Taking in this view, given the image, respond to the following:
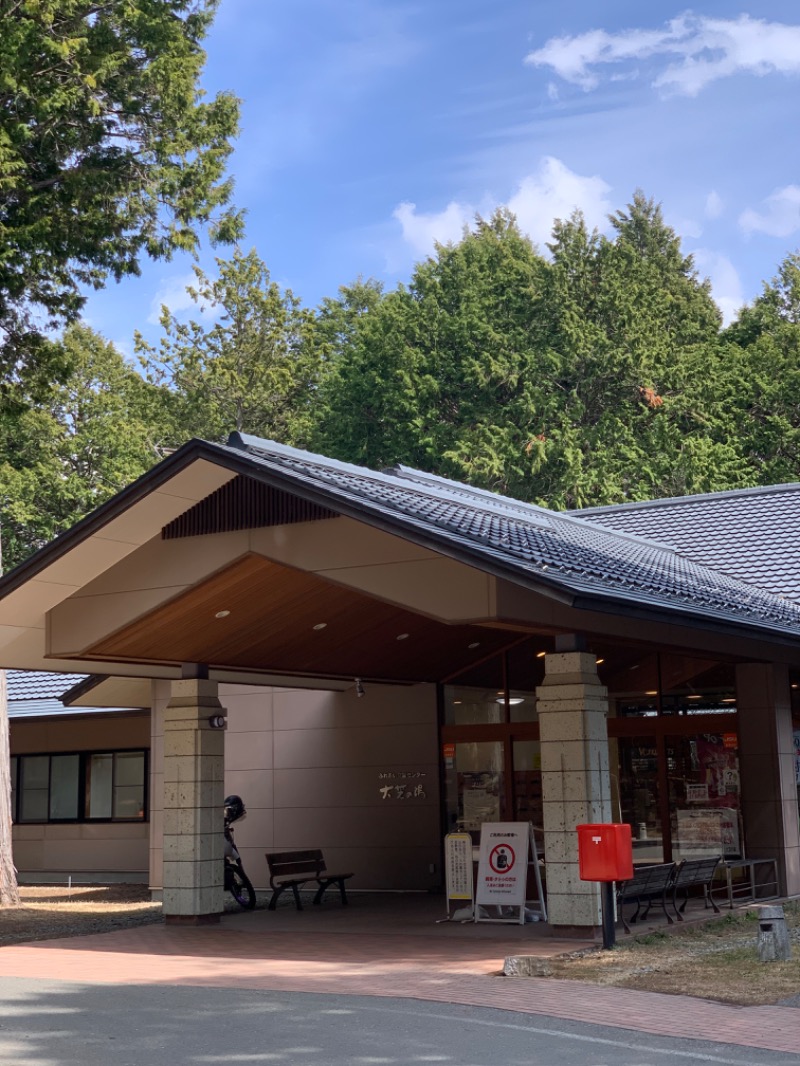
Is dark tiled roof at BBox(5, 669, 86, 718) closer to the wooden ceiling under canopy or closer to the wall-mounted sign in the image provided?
the wall-mounted sign

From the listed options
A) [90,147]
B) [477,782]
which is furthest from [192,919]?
[90,147]

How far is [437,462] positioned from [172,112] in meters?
25.9

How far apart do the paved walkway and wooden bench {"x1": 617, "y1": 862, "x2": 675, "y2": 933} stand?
2.93 feet

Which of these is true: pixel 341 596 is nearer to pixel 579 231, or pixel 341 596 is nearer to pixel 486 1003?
pixel 486 1003

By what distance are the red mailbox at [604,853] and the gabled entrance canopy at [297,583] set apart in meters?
2.00

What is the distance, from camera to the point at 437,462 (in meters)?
44.5

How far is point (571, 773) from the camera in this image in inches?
550

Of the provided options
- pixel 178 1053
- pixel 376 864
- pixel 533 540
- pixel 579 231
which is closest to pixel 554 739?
pixel 533 540

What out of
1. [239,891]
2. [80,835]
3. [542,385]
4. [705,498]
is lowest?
[239,891]

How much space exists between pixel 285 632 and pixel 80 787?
40.2 ft

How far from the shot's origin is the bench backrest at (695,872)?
50.1ft

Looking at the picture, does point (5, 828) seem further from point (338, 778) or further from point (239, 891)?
point (338, 778)

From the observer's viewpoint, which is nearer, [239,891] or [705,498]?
[239,891]

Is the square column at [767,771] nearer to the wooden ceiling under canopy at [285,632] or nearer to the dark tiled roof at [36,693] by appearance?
the wooden ceiling under canopy at [285,632]
